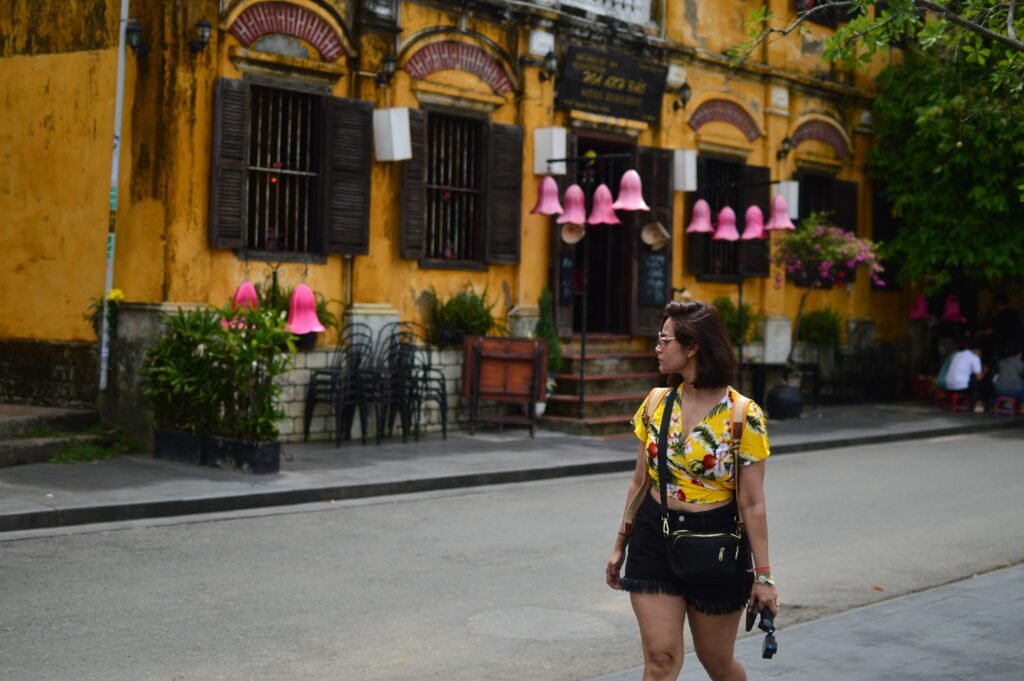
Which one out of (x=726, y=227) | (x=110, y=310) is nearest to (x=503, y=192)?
(x=726, y=227)

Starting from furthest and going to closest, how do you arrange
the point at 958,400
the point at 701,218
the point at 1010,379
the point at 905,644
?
1. the point at 958,400
2. the point at 1010,379
3. the point at 701,218
4. the point at 905,644

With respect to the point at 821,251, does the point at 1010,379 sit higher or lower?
lower

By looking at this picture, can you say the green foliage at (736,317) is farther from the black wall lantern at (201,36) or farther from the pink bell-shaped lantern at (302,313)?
the black wall lantern at (201,36)

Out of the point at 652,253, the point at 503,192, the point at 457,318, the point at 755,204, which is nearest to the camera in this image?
the point at 457,318

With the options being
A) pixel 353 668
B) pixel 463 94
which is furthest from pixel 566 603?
pixel 463 94

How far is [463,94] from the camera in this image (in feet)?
54.2

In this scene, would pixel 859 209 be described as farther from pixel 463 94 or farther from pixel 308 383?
pixel 308 383

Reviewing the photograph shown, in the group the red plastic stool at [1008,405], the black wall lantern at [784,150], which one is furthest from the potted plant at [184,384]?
the red plastic stool at [1008,405]

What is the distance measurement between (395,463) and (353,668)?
23.3 feet

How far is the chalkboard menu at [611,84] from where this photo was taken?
17953 mm

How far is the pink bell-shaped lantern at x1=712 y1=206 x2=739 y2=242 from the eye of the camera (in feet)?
64.5

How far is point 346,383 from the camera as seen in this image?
47.8ft

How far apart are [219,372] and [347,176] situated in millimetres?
3745

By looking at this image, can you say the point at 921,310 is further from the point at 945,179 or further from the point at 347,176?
the point at 347,176
